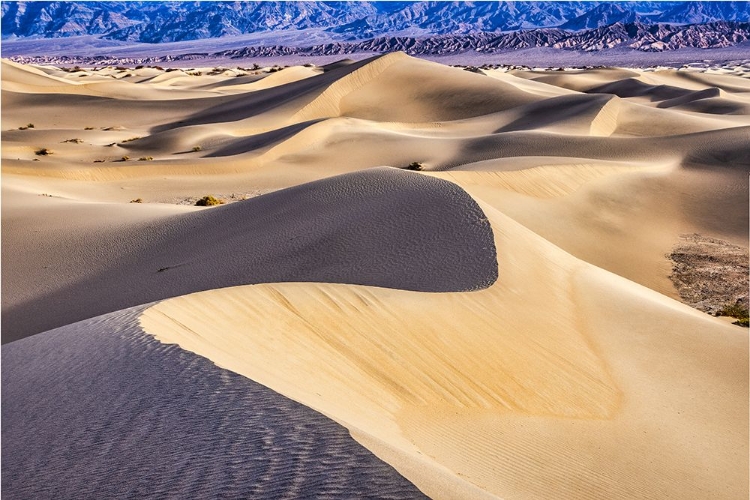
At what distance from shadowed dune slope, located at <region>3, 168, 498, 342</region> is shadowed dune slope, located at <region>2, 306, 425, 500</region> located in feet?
13.7

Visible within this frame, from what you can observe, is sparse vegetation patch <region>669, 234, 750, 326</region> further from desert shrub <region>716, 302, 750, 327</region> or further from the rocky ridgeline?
the rocky ridgeline

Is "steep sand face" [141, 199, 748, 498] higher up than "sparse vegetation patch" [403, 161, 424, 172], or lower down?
higher up

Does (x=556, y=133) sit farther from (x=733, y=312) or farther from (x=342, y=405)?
(x=342, y=405)

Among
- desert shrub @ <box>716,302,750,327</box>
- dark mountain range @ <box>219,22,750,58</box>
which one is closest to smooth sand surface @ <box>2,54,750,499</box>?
desert shrub @ <box>716,302,750,327</box>

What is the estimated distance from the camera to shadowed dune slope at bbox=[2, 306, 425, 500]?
372 cm

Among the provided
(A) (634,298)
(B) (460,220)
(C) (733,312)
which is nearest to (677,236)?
(C) (733,312)

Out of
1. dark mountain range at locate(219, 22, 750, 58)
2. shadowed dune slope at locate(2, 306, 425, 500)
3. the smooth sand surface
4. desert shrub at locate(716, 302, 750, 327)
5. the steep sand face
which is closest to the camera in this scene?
shadowed dune slope at locate(2, 306, 425, 500)

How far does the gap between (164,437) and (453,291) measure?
502 centimetres

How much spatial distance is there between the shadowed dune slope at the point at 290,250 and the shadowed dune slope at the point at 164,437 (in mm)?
4178

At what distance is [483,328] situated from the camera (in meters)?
7.97

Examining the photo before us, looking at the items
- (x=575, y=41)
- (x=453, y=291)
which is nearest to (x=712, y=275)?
(x=453, y=291)

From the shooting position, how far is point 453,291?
874cm

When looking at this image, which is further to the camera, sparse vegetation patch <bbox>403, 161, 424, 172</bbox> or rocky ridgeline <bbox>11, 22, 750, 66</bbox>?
rocky ridgeline <bbox>11, 22, 750, 66</bbox>

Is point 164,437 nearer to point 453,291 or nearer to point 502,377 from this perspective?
point 502,377
